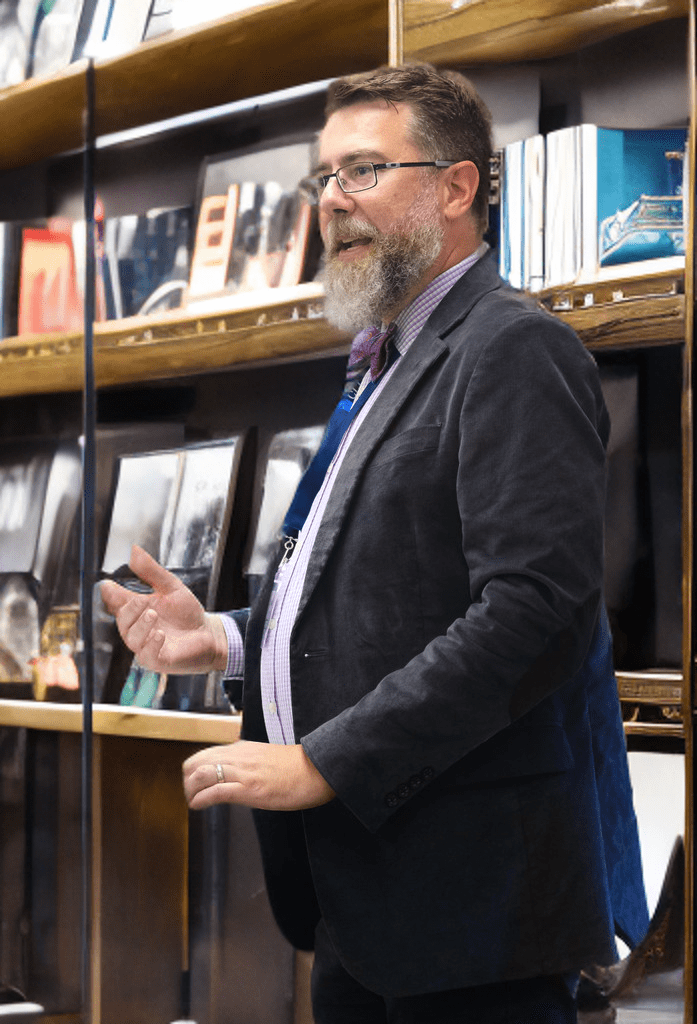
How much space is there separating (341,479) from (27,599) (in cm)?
134

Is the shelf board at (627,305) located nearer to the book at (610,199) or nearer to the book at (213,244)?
the book at (610,199)

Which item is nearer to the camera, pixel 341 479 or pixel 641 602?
pixel 341 479

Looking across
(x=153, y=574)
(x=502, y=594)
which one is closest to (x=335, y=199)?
(x=153, y=574)

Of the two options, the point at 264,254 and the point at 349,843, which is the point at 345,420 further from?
the point at 264,254

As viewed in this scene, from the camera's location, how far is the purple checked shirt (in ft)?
4.33

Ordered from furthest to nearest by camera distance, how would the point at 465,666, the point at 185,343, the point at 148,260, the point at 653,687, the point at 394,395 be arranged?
the point at 148,260 < the point at 185,343 < the point at 653,687 < the point at 394,395 < the point at 465,666

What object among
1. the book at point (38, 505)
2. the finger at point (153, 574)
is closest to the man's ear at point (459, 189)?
the finger at point (153, 574)

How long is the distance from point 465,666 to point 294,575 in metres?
0.35

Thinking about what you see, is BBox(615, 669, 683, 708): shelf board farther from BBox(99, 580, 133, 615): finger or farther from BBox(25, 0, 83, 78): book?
BBox(25, 0, 83, 78): book

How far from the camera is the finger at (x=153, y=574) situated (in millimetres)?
1434

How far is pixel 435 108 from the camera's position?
1455mm

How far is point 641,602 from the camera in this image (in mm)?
1611

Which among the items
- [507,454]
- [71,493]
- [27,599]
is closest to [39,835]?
[27,599]

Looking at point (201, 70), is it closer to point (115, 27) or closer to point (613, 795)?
point (115, 27)
